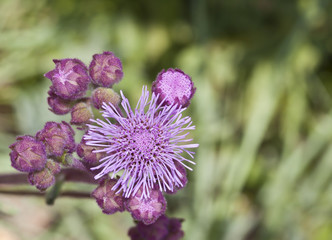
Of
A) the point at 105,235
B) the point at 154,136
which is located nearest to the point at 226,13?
the point at 105,235

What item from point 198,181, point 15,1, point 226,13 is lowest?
point 198,181

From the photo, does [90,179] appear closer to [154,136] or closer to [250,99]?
[154,136]

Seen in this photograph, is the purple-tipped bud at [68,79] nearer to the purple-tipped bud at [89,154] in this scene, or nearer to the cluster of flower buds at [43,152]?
the cluster of flower buds at [43,152]

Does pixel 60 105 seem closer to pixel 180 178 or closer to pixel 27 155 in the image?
pixel 27 155

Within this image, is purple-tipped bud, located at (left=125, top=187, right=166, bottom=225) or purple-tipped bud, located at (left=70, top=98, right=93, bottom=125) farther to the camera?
purple-tipped bud, located at (left=70, top=98, right=93, bottom=125)

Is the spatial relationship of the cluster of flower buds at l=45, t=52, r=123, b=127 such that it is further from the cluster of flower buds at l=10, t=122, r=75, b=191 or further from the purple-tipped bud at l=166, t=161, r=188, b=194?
the purple-tipped bud at l=166, t=161, r=188, b=194

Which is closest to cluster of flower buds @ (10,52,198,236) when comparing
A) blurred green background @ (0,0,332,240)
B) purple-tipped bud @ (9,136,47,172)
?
purple-tipped bud @ (9,136,47,172)
